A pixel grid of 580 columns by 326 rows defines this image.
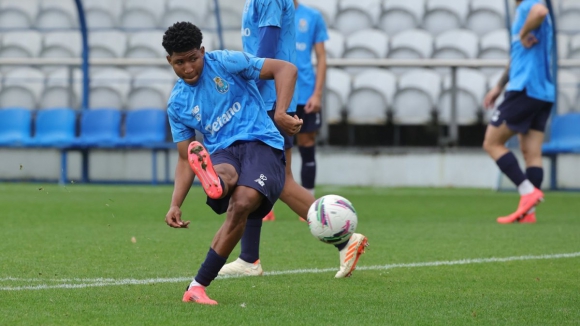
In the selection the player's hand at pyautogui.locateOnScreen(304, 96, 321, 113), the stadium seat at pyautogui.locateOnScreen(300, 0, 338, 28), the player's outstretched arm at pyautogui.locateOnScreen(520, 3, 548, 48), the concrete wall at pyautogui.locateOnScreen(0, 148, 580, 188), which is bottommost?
the concrete wall at pyautogui.locateOnScreen(0, 148, 580, 188)

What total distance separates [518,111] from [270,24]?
13.0 feet

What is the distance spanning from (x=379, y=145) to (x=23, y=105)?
18.4 ft

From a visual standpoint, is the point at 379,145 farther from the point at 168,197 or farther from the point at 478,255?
the point at 478,255

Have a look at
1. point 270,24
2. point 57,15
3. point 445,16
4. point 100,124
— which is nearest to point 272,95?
point 270,24

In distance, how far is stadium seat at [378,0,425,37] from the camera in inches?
684

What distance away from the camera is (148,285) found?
201 inches

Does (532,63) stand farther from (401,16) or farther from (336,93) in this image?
(401,16)

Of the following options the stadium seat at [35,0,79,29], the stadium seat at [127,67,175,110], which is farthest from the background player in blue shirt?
the stadium seat at [35,0,79,29]

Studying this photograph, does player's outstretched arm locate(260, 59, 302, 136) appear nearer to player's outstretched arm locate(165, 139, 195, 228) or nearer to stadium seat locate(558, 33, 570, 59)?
player's outstretched arm locate(165, 139, 195, 228)

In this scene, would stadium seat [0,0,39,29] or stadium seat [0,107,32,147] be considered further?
stadium seat [0,0,39,29]

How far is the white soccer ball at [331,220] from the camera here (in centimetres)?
519

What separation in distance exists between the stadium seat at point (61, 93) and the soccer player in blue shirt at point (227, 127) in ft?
36.5

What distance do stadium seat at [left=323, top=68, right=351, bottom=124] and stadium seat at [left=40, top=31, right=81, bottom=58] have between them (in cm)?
419

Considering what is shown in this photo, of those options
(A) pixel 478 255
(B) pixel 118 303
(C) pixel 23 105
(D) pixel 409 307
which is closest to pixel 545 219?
(A) pixel 478 255
